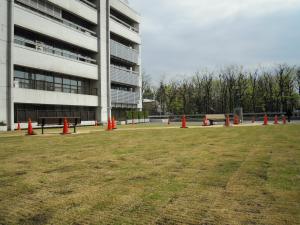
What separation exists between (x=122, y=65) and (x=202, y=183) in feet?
156

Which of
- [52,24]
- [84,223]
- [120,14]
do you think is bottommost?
[84,223]

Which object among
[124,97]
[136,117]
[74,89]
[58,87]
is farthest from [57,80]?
[136,117]

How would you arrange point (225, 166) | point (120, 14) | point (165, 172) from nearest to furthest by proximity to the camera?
point (165, 172) → point (225, 166) → point (120, 14)

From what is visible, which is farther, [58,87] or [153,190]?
[58,87]

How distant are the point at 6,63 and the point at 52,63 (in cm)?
577

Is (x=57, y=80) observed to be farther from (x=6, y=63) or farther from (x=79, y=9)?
(x=79, y=9)

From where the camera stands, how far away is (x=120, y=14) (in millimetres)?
50344

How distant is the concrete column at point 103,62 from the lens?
42438mm

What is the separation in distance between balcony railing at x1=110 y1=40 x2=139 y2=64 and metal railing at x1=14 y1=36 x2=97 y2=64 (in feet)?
16.0

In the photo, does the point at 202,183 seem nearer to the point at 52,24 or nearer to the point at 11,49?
the point at 11,49

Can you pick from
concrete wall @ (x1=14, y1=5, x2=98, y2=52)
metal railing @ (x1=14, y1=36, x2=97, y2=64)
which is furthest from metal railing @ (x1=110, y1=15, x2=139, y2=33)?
metal railing @ (x1=14, y1=36, x2=97, y2=64)

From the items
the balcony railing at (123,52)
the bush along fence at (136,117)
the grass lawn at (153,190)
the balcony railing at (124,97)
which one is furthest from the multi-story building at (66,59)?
the grass lawn at (153,190)

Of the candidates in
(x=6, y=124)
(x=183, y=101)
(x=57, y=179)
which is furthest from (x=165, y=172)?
(x=183, y=101)

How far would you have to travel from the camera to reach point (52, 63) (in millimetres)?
33875
